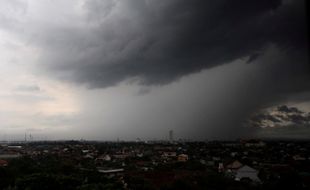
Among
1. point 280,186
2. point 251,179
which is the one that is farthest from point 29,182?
point 251,179

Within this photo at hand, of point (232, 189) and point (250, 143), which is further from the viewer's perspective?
point (250, 143)

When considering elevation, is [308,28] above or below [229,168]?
above

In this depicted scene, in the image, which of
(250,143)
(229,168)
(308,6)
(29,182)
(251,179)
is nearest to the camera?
(308,6)

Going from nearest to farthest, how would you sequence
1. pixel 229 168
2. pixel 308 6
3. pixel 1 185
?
pixel 308 6, pixel 1 185, pixel 229 168

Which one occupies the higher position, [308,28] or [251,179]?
[308,28]

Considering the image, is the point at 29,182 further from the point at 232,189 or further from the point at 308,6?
the point at 308,6

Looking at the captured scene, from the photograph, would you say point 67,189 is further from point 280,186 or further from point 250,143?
point 250,143

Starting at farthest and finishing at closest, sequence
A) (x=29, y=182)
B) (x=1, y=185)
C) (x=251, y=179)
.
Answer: (x=251, y=179) → (x=1, y=185) → (x=29, y=182)

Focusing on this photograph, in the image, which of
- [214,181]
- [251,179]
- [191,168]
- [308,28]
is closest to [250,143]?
[191,168]

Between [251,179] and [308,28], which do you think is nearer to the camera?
[308,28]
